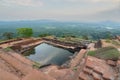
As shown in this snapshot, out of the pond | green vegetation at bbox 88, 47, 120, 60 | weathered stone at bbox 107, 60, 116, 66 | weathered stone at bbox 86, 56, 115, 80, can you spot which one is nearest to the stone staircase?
weathered stone at bbox 86, 56, 115, 80

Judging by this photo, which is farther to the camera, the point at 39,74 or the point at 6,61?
the point at 6,61

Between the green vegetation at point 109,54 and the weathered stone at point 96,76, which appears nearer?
the weathered stone at point 96,76

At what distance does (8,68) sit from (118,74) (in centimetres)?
570

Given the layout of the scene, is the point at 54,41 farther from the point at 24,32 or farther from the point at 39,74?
the point at 39,74

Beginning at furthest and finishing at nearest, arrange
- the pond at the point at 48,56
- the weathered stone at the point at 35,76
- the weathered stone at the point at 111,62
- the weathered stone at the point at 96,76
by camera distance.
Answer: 1. the pond at the point at 48,56
2. the weathered stone at the point at 111,62
3. the weathered stone at the point at 96,76
4. the weathered stone at the point at 35,76

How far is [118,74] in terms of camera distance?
1170 centimetres

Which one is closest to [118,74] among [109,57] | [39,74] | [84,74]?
[84,74]

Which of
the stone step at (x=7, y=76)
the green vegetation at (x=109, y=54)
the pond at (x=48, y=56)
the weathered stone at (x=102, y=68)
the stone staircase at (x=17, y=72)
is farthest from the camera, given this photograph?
the pond at (x=48, y=56)

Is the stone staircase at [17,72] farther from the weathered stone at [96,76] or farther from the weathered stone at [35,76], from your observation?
the weathered stone at [96,76]

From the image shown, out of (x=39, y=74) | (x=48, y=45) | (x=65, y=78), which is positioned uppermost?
(x=39, y=74)

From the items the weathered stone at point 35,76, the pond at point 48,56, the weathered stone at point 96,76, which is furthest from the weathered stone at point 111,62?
the pond at point 48,56

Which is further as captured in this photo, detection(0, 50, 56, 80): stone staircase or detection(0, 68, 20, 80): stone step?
detection(0, 50, 56, 80): stone staircase

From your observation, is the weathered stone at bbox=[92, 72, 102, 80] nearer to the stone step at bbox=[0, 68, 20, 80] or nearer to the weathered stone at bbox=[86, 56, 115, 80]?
the weathered stone at bbox=[86, 56, 115, 80]

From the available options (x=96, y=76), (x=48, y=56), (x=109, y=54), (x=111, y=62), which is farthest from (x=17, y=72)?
(x=48, y=56)
